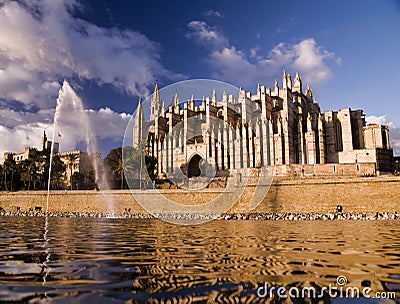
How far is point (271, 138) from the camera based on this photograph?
48.2 m

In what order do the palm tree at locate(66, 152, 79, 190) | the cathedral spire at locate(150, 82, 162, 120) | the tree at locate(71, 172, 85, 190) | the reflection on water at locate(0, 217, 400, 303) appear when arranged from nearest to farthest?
1. the reflection on water at locate(0, 217, 400, 303)
2. the tree at locate(71, 172, 85, 190)
3. the palm tree at locate(66, 152, 79, 190)
4. the cathedral spire at locate(150, 82, 162, 120)

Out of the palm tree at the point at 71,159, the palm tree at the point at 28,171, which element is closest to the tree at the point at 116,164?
the palm tree at the point at 28,171

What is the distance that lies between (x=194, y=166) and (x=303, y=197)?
2765 cm

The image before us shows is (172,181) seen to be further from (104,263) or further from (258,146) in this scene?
(104,263)

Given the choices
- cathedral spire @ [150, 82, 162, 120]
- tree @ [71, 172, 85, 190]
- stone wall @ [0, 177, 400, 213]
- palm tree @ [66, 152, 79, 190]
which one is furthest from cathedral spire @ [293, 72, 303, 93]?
palm tree @ [66, 152, 79, 190]

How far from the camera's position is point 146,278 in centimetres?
360

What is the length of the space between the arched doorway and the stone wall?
63.9 feet

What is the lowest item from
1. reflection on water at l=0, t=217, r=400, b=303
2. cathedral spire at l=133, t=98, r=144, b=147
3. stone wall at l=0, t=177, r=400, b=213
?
reflection on water at l=0, t=217, r=400, b=303

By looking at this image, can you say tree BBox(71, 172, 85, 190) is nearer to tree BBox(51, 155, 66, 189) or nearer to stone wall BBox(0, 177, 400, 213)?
tree BBox(51, 155, 66, 189)

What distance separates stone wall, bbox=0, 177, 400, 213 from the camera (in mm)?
26062

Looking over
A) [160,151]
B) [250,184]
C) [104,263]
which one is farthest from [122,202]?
[104,263]

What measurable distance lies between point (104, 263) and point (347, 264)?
3378mm

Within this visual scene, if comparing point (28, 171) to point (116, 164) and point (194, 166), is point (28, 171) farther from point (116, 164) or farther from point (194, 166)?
point (194, 166)

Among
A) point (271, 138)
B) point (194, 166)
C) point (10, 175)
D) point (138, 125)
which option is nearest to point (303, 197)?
point (271, 138)
